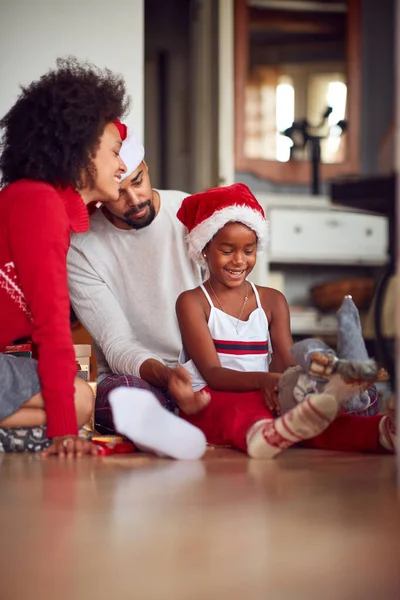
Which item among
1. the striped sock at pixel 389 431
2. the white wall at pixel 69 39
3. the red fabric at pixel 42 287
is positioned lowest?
the striped sock at pixel 389 431

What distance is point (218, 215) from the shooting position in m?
2.07

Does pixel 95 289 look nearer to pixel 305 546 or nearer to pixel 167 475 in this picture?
pixel 167 475

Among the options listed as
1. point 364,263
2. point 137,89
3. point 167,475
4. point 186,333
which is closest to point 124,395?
Answer: point 167,475

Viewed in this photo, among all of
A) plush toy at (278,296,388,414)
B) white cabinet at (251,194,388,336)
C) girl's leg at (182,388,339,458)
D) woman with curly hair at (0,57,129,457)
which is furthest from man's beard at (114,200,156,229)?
white cabinet at (251,194,388,336)

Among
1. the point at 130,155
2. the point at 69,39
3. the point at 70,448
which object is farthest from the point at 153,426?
the point at 69,39

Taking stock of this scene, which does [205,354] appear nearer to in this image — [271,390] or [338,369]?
[271,390]

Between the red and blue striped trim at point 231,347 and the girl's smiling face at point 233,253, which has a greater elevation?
the girl's smiling face at point 233,253

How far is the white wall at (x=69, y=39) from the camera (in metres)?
2.79

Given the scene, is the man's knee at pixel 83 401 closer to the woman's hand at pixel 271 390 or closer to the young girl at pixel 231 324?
the young girl at pixel 231 324

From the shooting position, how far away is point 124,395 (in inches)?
58.6

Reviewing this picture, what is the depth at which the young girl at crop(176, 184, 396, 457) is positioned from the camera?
1813mm

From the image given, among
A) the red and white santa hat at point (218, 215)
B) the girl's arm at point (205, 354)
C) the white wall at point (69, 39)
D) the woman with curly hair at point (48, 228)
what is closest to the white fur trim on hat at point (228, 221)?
the red and white santa hat at point (218, 215)

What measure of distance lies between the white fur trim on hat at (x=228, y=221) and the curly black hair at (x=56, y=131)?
1.04ft

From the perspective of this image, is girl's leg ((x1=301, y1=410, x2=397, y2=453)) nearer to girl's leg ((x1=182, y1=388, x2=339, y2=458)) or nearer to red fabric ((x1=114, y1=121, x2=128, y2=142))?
girl's leg ((x1=182, y1=388, x2=339, y2=458))
